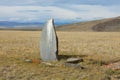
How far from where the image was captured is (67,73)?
60.6 ft

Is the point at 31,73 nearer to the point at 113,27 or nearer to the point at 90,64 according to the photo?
the point at 90,64

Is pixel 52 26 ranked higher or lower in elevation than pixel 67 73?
higher

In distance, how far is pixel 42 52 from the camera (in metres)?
24.6

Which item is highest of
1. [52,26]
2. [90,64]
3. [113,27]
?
[52,26]

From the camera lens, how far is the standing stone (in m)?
23.9

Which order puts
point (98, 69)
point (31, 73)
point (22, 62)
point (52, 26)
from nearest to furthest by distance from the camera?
point (31, 73)
point (98, 69)
point (22, 62)
point (52, 26)

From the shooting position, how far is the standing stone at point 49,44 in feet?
78.5

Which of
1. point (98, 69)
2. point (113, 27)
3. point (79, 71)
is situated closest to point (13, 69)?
point (79, 71)

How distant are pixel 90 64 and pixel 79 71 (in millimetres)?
2965

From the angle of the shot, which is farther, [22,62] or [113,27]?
[113,27]

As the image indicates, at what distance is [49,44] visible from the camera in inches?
957

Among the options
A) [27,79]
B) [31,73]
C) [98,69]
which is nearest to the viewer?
[27,79]

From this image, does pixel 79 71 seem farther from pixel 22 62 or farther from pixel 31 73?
pixel 22 62

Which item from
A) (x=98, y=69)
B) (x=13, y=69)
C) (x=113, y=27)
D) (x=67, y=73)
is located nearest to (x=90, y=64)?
(x=98, y=69)
